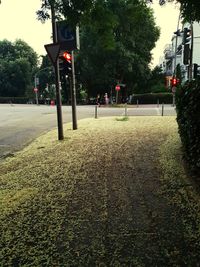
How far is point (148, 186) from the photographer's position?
20.6ft

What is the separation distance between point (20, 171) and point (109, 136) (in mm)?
4898

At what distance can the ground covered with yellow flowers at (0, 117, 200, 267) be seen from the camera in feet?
12.8

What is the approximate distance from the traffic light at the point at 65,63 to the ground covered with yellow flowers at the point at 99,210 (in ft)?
15.2

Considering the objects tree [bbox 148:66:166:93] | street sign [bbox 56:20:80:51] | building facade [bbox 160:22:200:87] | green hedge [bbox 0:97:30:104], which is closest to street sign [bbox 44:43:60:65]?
street sign [bbox 56:20:80:51]

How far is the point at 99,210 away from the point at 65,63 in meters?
8.71

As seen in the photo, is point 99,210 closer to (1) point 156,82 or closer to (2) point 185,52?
(2) point 185,52

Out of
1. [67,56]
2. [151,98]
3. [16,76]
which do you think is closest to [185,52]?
[67,56]

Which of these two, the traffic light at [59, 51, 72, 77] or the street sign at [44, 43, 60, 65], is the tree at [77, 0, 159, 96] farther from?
the street sign at [44, 43, 60, 65]

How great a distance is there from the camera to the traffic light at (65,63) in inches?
512

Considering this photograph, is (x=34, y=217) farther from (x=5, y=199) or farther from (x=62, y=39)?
(x=62, y=39)

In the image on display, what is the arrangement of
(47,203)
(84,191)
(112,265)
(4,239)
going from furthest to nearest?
(84,191)
(47,203)
(4,239)
(112,265)

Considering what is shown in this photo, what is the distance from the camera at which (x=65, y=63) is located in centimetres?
1316

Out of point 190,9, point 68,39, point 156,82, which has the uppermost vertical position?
point 68,39

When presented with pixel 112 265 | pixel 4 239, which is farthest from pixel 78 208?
pixel 112 265
